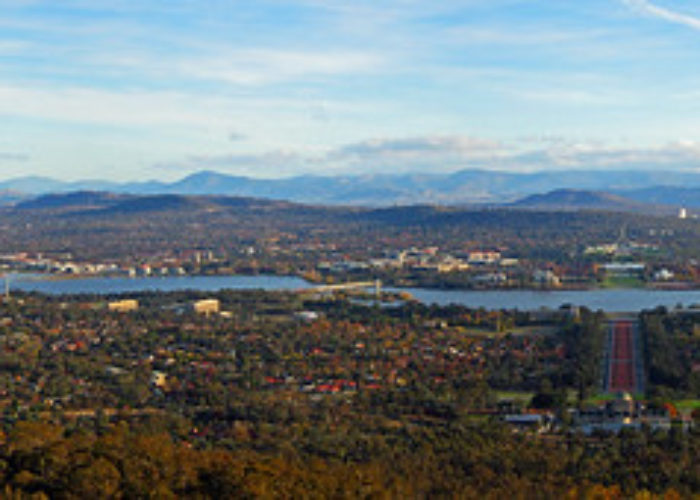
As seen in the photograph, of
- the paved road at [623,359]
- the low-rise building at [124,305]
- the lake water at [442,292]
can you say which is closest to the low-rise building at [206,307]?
the low-rise building at [124,305]

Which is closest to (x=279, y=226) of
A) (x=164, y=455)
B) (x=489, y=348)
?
(x=489, y=348)

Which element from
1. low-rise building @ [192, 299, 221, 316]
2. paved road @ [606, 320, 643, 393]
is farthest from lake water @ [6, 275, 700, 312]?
low-rise building @ [192, 299, 221, 316]

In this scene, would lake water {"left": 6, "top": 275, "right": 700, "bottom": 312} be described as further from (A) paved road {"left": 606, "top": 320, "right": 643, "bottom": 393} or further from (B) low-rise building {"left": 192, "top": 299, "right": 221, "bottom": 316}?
(B) low-rise building {"left": 192, "top": 299, "right": 221, "bottom": 316}

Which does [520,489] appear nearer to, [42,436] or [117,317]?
[42,436]

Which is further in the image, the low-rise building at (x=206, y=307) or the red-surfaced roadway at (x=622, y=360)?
the low-rise building at (x=206, y=307)

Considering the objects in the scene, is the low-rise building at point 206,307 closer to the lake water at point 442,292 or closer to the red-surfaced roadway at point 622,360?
the lake water at point 442,292

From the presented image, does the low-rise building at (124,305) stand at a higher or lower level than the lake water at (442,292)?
higher

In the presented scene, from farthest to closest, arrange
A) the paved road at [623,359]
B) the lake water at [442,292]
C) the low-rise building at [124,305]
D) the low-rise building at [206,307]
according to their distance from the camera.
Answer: the lake water at [442,292] < the low-rise building at [124,305] < the low-rise building at [206,307] < the paved road at [623,359]
